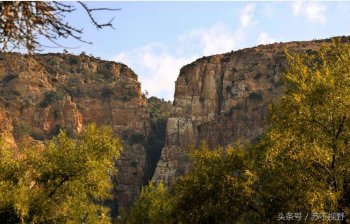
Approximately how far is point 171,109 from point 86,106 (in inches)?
606

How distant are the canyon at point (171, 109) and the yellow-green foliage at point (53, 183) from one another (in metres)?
46.8

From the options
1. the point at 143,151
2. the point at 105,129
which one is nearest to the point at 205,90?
the point at 143,151

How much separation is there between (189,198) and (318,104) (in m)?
5.27

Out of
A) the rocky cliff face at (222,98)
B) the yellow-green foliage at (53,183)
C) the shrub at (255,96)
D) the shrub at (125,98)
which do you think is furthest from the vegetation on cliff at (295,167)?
the shrub at (125,98)

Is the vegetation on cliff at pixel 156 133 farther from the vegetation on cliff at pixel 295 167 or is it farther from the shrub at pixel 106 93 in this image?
the vegetation on cliff at pixel 295 167

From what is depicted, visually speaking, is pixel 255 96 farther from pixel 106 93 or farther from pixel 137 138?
pixel 106 93

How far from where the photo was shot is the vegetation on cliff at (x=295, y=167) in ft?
37.9

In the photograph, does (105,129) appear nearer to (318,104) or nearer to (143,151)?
(318,104)

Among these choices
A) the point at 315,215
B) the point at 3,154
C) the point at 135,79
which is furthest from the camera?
the point at 135,79

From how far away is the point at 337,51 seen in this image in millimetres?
15016

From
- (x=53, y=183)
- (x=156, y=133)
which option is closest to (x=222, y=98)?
(x=156, y=133)

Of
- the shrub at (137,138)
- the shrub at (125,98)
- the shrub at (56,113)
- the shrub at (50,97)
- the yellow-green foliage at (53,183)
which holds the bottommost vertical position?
the yellow-green foliage at (53,183)

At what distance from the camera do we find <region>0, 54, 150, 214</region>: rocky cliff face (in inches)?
2726

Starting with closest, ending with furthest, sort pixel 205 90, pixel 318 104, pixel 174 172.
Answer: pixel 318 104
pixel 174 172
pixel 205 90
